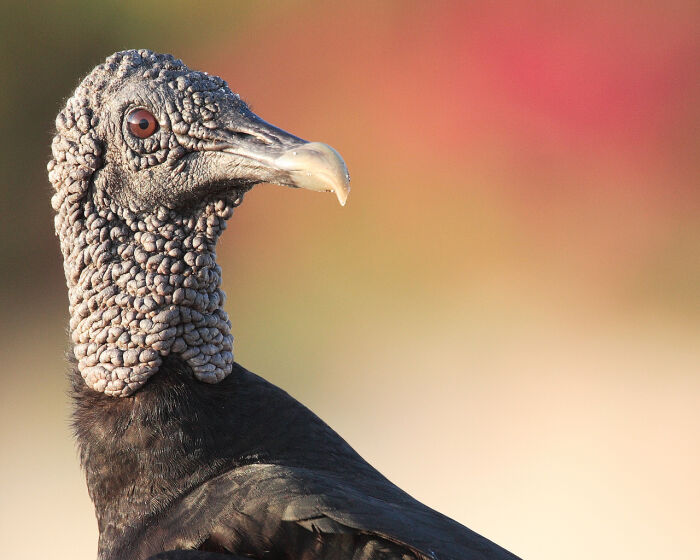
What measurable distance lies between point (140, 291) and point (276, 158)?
1.71 feet

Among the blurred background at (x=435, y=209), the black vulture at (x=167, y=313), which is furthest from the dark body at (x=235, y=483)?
the blurred background at (x=435, y=209)

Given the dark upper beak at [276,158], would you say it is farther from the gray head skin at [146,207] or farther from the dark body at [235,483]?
the dark body at [235,483]

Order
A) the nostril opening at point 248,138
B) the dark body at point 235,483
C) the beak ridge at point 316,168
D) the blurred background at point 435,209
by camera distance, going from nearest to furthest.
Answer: the dark body at point 235,483 < the beak ridge at point 316,168 < the nostril opening at point 248,138 < the blurred background at point 435,209

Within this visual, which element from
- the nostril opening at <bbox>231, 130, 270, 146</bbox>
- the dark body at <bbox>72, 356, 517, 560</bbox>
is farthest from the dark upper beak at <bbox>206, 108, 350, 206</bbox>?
the dark body at <bbox>72, 356, 517, 560</bbox>

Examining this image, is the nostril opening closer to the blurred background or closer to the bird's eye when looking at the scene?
the bird's eye

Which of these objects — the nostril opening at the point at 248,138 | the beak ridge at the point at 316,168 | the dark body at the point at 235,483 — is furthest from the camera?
the nostril opening at the point at 248,138

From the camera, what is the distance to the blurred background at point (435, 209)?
6930 millimetres

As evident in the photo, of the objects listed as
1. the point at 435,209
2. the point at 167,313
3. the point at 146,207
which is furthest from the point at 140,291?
the point at 435,209

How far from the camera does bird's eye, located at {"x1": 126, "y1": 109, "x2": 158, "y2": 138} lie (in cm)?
262

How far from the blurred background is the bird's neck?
3.79 m

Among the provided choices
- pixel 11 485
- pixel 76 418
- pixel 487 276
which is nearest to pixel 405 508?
pixel 76 418

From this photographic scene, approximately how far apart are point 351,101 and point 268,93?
74 cm

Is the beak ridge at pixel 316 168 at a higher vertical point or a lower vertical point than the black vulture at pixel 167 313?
higher

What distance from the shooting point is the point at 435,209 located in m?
8.61
